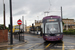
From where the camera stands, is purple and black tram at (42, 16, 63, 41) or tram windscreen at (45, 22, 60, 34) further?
tram windscreen at (45, 22, 60, 34)

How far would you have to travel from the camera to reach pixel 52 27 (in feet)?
54.4

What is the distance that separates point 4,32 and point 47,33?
5985mm

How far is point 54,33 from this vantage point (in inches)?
640

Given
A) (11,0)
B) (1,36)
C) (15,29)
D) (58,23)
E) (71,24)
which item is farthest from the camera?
(71,24)

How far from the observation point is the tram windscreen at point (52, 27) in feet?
54.0

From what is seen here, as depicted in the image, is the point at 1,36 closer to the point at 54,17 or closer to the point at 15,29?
the point at 54,17

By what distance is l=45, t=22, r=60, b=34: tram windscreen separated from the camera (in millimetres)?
16452

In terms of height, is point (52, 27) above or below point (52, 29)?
above

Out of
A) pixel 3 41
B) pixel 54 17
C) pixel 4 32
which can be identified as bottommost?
pixel 3 41

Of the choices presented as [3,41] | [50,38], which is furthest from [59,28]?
[3,41]

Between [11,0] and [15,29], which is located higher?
[11,0]

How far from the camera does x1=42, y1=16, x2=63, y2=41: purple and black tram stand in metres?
16.2

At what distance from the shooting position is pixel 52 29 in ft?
54.4

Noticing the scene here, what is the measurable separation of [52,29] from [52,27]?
0.24 m
